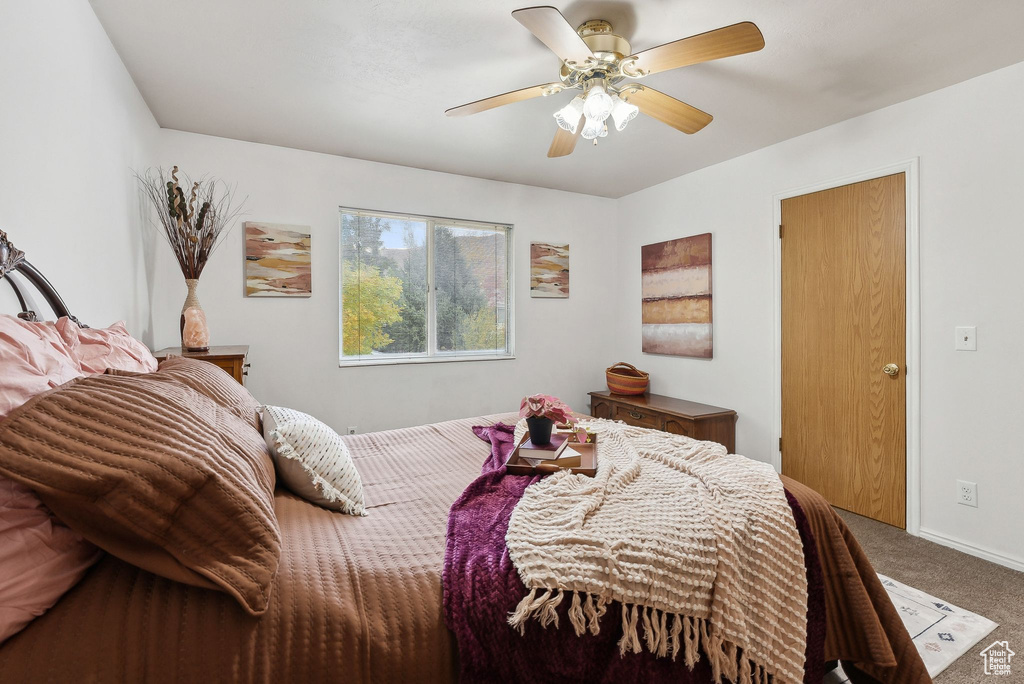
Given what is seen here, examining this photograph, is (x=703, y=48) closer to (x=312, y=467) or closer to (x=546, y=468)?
(x=546, y=468)

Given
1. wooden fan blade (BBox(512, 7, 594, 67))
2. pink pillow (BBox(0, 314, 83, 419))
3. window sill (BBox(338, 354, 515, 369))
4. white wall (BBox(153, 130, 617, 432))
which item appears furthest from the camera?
window sill (BBox(338, 354, 515, 369))

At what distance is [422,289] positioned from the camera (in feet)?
13.4

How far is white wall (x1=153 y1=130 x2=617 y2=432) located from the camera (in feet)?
10.9

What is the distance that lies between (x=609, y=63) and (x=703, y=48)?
0.39m

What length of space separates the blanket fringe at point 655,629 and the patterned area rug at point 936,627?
2.71 ft

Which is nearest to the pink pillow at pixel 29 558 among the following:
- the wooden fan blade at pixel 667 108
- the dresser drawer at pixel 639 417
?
the wooden fan blade at pixel 667 108

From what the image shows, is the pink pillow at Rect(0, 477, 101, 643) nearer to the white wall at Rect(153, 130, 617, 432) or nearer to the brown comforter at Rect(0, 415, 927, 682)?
the brown comforter at Rect(0, 415, 927, 682)

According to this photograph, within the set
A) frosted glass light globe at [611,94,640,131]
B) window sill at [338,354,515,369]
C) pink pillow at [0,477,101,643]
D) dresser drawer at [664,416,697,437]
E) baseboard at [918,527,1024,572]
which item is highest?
frosted glass light globe at [611,94,640,131]

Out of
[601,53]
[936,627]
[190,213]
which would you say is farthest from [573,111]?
[936,627]

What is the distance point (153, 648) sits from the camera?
849 millimetres

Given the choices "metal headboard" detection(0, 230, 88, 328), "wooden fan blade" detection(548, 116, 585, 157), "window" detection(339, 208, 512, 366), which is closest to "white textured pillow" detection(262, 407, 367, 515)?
"metal headboard" detection(0, 230, 88, 328)

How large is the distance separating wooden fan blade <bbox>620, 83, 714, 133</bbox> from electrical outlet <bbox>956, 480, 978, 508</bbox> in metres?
2.37

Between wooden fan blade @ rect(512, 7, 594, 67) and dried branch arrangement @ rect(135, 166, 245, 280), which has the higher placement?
wooden fan blade @ rect(512, 7, 594, 67)

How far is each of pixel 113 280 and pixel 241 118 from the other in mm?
1310
